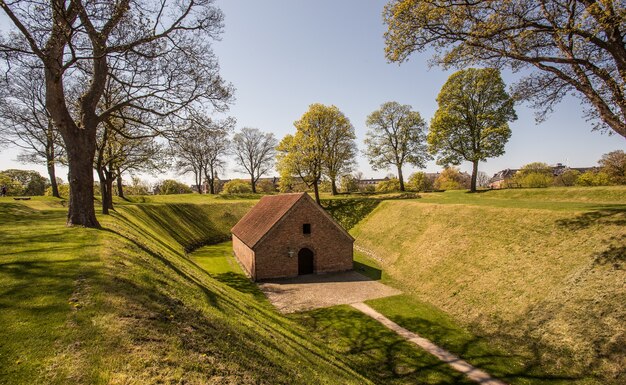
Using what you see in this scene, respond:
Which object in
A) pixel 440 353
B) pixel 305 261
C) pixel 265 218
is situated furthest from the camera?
pixel 265 218

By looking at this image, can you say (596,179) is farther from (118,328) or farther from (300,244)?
(118,328)

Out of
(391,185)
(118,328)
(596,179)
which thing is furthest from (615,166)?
(118,328)

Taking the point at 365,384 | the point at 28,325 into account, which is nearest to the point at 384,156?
the point at 365,384

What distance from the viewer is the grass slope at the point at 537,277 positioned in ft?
37.8

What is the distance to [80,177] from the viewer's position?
1358 cm

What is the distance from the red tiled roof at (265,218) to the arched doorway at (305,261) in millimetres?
3469

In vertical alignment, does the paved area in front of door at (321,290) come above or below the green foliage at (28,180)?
below

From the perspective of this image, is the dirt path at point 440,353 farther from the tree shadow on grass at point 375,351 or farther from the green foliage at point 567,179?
the green foliage at point 567,179

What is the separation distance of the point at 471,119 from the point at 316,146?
62.0 feet

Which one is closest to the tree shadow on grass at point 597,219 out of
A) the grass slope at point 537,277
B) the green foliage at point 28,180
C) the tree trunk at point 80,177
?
the grass slope at point 537,277

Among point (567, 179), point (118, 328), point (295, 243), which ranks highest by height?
point (567, 179)

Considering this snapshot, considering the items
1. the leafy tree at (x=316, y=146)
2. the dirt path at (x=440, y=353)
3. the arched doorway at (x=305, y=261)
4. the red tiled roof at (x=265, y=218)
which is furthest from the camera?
the leafy tree at (x=316, y=146)

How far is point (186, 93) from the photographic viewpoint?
583 inches

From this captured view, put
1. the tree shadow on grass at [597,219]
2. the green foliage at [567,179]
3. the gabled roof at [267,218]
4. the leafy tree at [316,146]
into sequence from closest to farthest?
the tree shadow on grass at [597,219], the gabled roof at [267,218], the leafy tree at [316,146], the green foliage at [567,179]
